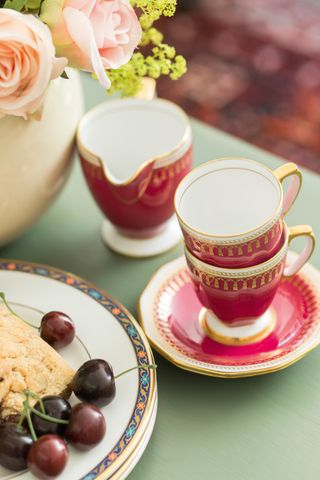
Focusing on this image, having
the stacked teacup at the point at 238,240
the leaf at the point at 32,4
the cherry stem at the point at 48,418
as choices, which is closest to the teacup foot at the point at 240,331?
the stacked teacup at the point at 238,240

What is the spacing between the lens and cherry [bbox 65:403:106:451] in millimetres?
643

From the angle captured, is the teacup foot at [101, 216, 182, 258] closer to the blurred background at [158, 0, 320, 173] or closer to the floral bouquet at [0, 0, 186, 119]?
the floral bouquet at [0, 0, 186, 119]

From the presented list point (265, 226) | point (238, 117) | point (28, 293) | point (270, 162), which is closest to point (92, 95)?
point (270, 162)

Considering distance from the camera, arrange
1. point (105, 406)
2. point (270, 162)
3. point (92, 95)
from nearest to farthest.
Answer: point (105, 406) → point (270, 162) → point (92, 95)

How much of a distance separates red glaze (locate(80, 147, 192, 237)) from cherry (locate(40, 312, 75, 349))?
187 mm

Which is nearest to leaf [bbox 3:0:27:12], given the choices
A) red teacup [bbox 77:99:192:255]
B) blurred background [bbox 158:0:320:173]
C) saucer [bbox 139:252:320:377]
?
red teacup [bbox 77:99:192:255]

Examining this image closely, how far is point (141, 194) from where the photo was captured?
89 cm

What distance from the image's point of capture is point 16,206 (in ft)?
2.83

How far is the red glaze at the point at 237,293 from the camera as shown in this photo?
2.44ft

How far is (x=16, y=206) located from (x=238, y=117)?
4.43 feet

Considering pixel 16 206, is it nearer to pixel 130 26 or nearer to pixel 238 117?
pixel 130 26

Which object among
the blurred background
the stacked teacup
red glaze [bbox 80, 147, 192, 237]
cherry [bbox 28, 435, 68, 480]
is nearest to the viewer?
cherry [bbox 28, 435, 68, 480]

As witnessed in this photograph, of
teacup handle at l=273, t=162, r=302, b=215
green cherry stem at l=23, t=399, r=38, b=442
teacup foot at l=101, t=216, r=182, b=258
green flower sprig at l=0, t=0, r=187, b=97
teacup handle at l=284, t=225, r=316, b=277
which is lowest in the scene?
teacup foot at l=101, t=216, r=182, b=258

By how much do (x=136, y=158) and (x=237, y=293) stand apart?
0.30m
